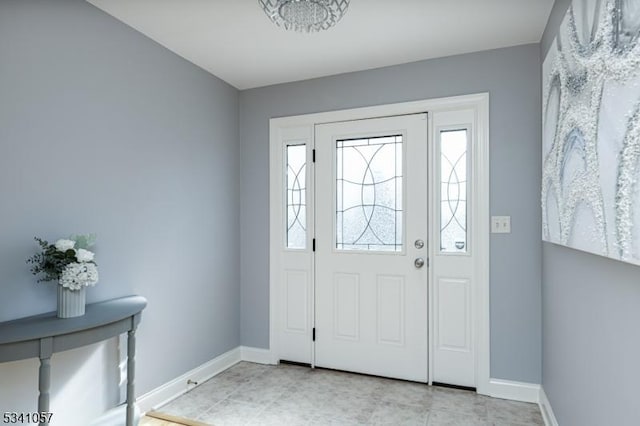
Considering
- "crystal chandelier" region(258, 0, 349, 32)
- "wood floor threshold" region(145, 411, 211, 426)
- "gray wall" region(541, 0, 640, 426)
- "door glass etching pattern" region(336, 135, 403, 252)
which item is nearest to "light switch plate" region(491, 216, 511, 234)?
"gray wall" region(541, 0, 640, 426)

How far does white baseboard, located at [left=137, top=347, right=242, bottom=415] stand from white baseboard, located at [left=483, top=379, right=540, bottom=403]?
2.05m

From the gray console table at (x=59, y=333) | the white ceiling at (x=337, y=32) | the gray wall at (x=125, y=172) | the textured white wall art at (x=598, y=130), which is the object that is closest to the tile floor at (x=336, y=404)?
the gray wall at (x=125, y=172)

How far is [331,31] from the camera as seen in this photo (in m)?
2.41

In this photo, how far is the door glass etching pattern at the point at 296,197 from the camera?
3.26 meters

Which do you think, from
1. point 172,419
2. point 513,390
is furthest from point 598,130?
point 172,419

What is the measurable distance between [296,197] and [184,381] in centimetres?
167

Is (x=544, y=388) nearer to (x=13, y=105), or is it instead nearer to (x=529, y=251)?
(x=529, y=251)

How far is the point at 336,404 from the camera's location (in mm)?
2539

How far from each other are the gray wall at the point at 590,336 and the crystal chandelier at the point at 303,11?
1.16m

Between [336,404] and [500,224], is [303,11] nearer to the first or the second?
[500,224]

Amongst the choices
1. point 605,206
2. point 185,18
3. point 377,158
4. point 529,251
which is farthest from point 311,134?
point 605,206

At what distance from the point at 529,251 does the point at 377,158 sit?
1.28 m

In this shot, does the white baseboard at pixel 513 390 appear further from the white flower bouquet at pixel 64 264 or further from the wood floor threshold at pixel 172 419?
the white flower bouquet at pixel 64 264

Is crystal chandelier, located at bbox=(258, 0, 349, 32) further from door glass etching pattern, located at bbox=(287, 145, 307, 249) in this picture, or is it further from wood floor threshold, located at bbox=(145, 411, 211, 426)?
wood floor threshold, located at bbox=(145, 411, 211, 426)
